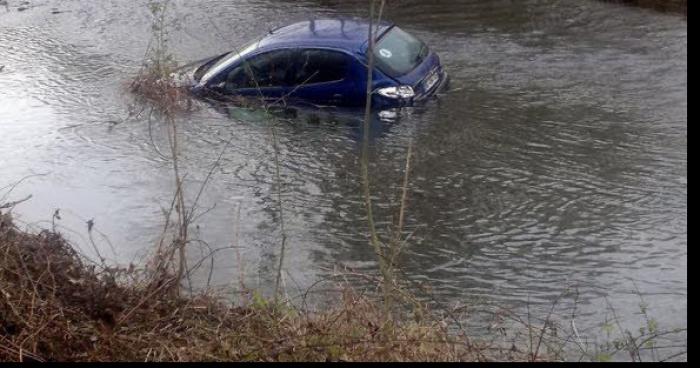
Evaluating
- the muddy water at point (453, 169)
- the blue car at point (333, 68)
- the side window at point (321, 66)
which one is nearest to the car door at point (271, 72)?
the blue car at point (333, 68)

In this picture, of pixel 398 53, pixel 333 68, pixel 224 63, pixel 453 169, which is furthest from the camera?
pixel 224 63

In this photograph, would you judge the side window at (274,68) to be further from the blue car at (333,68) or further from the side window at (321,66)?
the side window at (321,66)

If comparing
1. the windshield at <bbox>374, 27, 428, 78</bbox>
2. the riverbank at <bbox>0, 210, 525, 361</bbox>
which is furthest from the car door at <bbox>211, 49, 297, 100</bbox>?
the riverbank at <bbox>0, 210, 525, 361</bbox>

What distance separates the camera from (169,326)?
6492 millimetres

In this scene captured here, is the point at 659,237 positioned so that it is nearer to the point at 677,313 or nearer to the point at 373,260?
the point at 677,313

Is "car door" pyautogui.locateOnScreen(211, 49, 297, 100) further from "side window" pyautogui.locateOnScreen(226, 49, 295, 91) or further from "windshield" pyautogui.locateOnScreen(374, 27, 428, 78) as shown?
"windshield" pyautogui.locateOnScreen(374, 27, 428, 78)

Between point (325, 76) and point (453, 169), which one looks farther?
point (325, 76)

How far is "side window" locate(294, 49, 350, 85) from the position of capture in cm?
1270

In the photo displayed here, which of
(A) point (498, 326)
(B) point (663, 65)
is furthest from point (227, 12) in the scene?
(A) point (498, 326)

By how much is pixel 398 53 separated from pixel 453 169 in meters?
2.71

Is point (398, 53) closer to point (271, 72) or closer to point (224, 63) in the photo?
point (271, 72)

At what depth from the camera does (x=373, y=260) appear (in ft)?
29.0

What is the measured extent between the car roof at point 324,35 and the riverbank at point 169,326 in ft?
20.3

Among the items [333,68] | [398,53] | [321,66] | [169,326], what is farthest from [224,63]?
[169,326]
